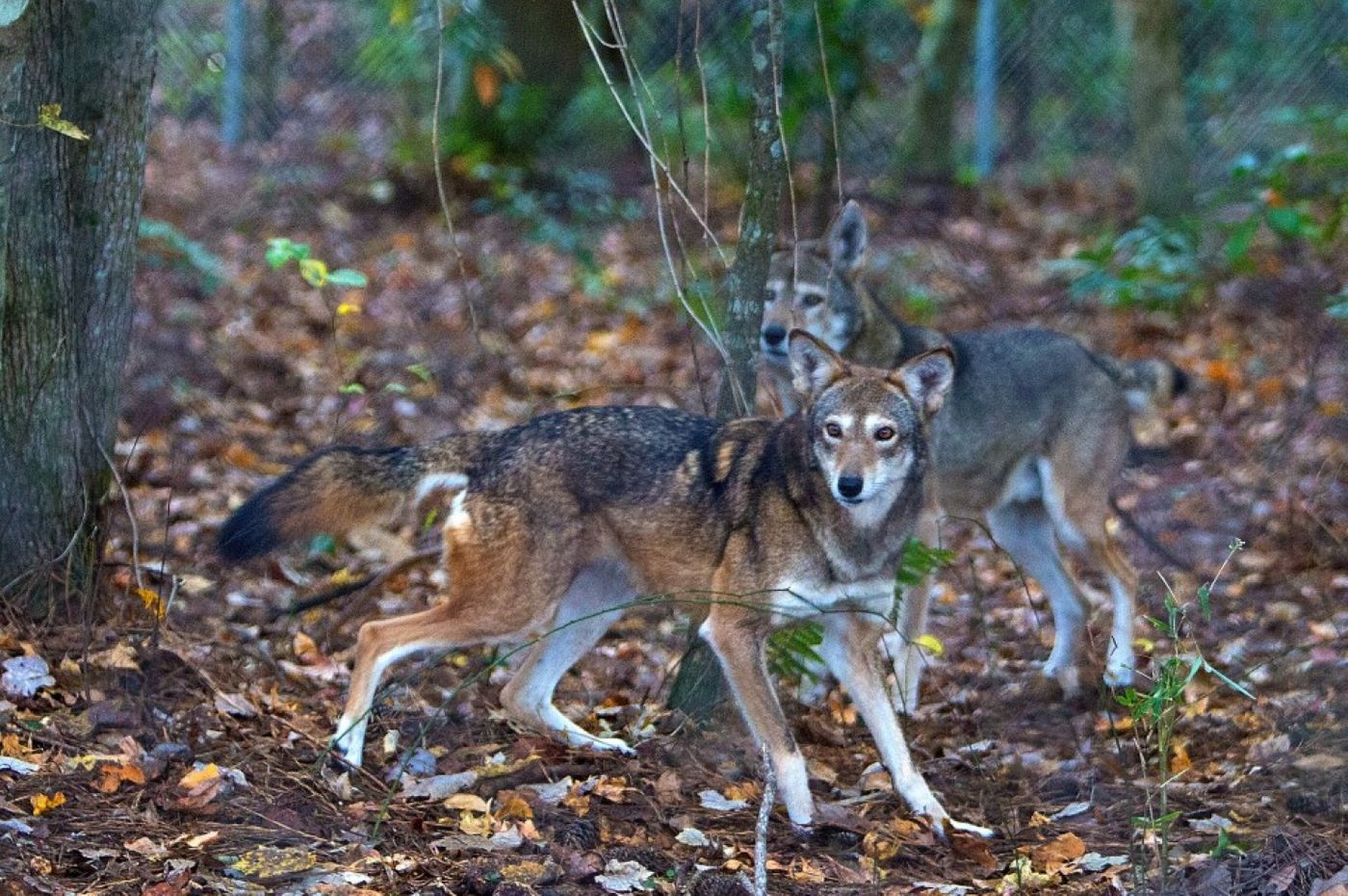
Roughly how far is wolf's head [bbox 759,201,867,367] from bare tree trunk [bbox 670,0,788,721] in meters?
1.17

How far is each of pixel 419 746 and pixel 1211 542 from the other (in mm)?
4488

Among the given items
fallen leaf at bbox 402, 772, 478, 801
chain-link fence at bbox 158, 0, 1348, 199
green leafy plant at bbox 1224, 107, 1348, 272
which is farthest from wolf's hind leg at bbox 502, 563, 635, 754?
chain-link fence at bbox 158, 0, 1348, 199

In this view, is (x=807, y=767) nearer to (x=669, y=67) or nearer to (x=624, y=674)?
(x=624, y=674)

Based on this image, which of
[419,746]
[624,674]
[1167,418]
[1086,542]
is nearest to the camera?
[419,746]

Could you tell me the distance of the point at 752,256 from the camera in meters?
6.07

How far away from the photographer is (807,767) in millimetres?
5676

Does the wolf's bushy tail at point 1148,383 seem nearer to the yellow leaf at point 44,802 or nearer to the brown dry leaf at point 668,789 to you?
the brown dry leaf at point 668,789

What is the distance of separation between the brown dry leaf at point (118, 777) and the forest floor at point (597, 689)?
0.01 metres

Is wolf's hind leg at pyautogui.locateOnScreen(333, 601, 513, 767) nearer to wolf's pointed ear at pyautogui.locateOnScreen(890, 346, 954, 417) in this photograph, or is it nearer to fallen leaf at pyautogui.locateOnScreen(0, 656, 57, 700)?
fallen leaf at pyautogui.locateOnScreen(0, 656, 57, 700)

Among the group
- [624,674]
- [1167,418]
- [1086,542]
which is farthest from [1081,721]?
[1167,418]

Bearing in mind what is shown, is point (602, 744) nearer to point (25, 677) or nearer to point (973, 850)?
point (973, 850)

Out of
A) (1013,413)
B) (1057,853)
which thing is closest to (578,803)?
(1057,853)

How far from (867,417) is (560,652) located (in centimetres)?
151

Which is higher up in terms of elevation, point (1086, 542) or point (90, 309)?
point (90, 309)
